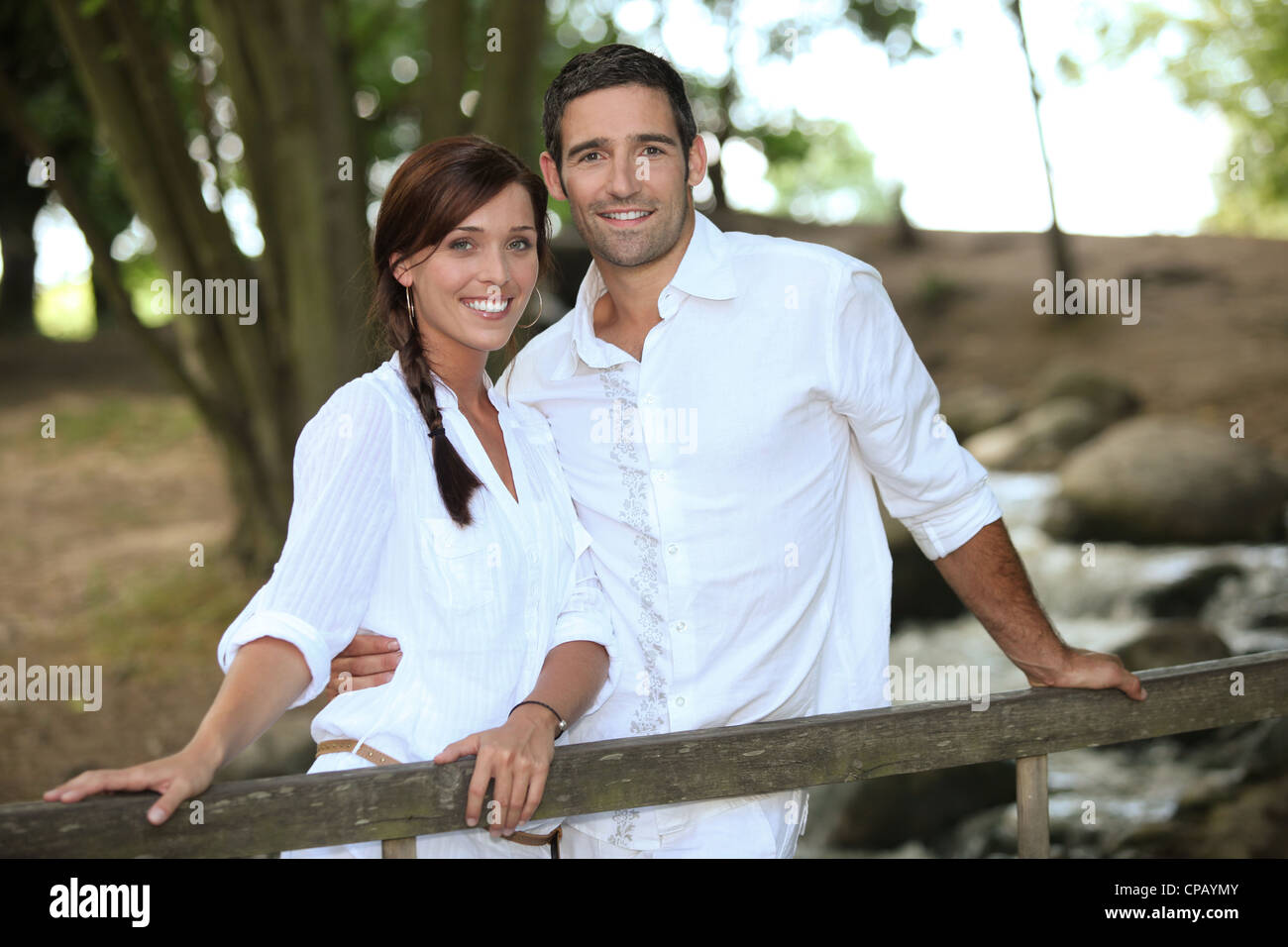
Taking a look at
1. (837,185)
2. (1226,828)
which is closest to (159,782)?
(1226,828)

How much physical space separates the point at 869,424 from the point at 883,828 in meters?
4.55

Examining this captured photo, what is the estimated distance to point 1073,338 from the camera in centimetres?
1558

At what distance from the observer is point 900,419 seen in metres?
2.51

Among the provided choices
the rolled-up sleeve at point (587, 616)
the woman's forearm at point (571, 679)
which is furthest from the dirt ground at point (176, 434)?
the woman's forearm at point (571, 679)

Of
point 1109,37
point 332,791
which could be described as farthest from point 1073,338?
point 332,791

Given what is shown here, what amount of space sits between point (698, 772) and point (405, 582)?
22.1 inches

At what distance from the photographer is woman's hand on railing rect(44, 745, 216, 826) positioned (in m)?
1.54

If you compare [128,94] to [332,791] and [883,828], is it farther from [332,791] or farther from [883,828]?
[332,791]

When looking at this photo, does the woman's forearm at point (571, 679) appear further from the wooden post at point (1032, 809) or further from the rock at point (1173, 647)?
the rock at point (1173, 647)

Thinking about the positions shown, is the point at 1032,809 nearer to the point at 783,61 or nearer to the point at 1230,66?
the point at 783,61

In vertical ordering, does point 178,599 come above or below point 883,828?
above

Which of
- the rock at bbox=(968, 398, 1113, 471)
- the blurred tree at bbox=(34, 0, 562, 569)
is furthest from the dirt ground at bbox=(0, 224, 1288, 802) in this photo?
the blurred tree at bbox=(34, 0, 562, 569)

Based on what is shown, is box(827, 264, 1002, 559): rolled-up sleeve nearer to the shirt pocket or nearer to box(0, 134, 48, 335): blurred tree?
the shirt pocket

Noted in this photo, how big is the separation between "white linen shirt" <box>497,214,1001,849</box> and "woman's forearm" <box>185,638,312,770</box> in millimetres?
770
